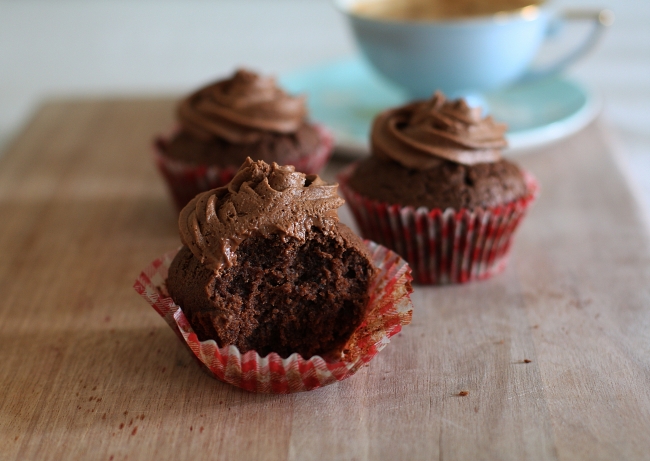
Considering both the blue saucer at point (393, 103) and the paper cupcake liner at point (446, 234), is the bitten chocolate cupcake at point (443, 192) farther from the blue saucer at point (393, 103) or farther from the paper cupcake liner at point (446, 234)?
the blue saucer at point (393, 103)

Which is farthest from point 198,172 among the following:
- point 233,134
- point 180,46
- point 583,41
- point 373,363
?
point 180,46

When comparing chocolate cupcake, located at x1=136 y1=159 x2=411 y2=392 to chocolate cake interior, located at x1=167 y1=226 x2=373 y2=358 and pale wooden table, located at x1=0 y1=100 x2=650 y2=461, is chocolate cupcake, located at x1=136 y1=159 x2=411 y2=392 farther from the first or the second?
pale wooden table, located at x1=0 y1=100 x2=650 y2=461

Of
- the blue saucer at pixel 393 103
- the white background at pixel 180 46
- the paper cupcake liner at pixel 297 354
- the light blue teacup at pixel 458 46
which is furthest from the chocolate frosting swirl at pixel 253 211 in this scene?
the white background at pixel 180 46

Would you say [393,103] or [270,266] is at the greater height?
[270,266]

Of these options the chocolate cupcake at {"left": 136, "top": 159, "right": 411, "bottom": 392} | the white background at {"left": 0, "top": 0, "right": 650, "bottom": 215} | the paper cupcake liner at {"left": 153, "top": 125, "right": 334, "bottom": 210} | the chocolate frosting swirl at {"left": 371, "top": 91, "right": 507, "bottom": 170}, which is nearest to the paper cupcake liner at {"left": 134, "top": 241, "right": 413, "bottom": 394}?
the chocolate cupcake at {"left": 136, "top": 159, "right": 411, "bottom": 392}

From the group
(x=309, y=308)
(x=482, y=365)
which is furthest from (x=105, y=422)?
(x=482, y=365)

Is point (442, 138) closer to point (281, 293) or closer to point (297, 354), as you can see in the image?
point (281, 293)
